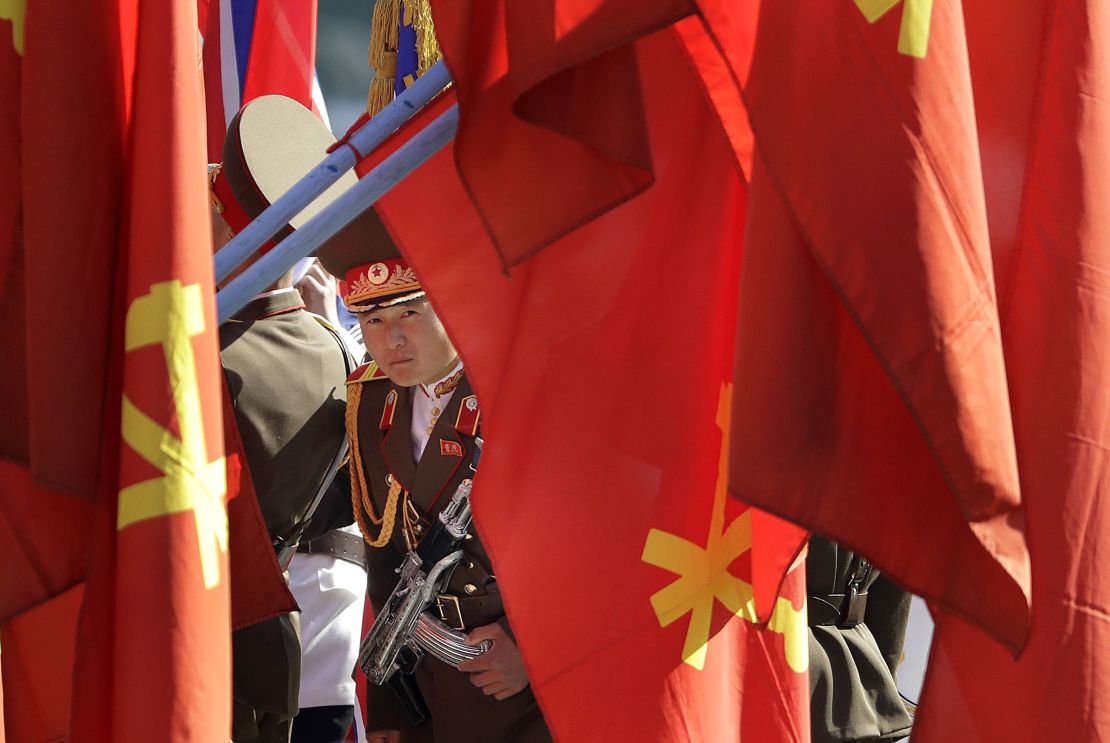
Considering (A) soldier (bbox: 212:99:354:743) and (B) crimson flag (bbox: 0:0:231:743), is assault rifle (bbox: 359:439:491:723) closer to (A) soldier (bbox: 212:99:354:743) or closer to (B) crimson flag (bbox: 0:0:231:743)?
(A) soldier (bbox: 212:99:354:743)

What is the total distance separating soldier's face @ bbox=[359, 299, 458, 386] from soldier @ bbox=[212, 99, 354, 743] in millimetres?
326

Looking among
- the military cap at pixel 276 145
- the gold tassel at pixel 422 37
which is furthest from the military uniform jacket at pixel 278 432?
the gold tassel at pixel 422 37

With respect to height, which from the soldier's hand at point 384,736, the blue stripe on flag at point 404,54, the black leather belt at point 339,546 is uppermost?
the blue stripe on flag at point 404,54

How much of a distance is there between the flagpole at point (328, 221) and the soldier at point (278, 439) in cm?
140

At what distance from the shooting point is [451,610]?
3.36 metres

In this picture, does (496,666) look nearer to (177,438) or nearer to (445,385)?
(445,385)

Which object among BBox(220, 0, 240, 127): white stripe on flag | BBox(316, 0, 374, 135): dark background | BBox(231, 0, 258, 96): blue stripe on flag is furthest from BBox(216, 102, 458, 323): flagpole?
BBox(316, 0, 374, 135): dark background

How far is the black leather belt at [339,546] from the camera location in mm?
4289

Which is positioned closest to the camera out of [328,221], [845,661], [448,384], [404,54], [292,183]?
[328,221]

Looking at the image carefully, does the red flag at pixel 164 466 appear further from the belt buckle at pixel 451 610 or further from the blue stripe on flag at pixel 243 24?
the blue stripe on flag at pixel 243 24

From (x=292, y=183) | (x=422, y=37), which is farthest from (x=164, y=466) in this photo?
(x=422, y=37)

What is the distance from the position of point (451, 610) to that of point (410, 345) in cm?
64

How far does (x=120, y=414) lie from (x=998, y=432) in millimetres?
1121

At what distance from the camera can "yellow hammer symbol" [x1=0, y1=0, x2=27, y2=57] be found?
191 centimetres
